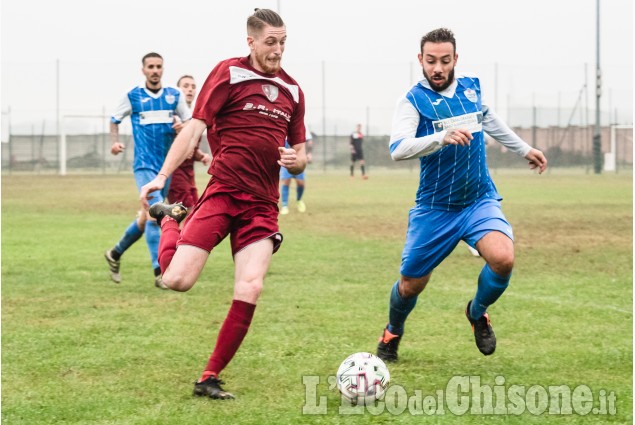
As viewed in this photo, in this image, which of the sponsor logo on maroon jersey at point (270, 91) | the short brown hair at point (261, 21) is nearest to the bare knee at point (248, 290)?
the sponsor logo on maroon jersey at point (270, 91)

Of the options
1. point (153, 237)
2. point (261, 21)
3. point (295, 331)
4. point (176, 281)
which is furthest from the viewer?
point (153, 237)

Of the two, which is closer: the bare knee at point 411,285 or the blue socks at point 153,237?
the bare knee at point 411,285

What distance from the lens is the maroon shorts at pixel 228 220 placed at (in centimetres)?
566

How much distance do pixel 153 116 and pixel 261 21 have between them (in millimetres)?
4897

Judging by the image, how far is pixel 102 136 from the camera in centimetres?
4997

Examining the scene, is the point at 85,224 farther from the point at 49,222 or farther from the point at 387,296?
the point at 387,296

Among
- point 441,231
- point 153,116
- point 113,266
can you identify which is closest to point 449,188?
point 441,231

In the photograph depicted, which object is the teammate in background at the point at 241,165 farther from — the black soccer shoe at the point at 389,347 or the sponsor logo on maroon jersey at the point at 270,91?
the black soccer shoe at the point at 389,347

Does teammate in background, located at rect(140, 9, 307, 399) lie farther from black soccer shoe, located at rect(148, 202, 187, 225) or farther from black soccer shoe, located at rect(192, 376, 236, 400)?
black soccer shoe, located at rect(148, 202, 187, 225)

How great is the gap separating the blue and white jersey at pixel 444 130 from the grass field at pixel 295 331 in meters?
1.09

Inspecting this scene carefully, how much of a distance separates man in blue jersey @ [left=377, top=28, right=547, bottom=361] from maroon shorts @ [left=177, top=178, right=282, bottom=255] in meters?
0.92

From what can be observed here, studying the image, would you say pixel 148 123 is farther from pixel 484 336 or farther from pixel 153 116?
pixel 484 336

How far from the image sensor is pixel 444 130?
598cm

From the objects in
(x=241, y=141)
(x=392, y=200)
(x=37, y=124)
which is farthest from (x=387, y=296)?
(x=37, y=124)
